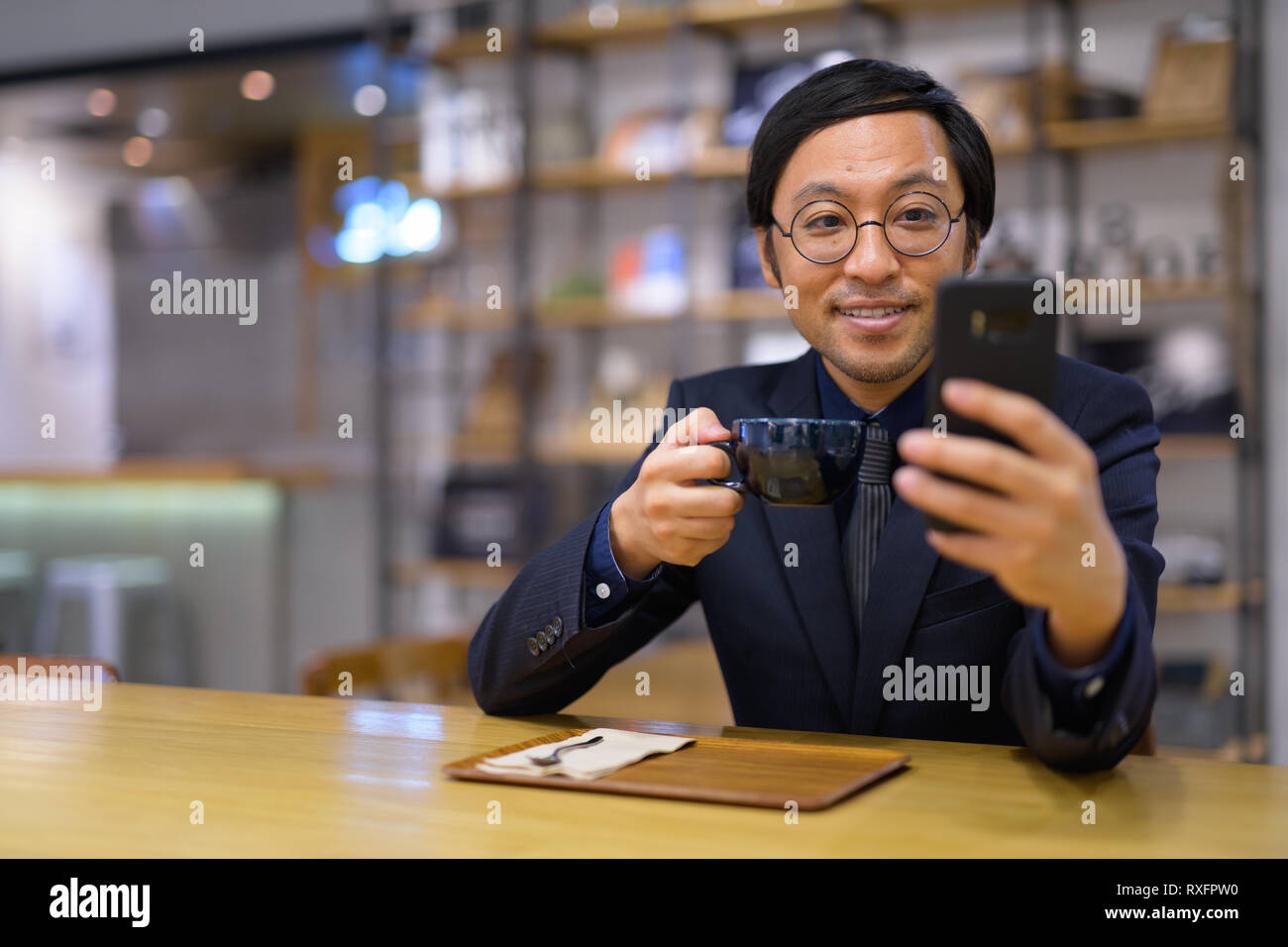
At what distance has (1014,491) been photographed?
2.58 ft

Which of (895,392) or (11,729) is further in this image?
(895,392)

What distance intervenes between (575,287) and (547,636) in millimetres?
3123

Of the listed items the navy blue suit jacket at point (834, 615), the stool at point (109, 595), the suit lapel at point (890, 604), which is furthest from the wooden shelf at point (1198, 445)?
A: the stool at point (109, 595)

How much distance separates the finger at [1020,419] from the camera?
30.3 inches

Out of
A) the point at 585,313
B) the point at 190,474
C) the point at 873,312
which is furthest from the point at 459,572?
the point at 873,312

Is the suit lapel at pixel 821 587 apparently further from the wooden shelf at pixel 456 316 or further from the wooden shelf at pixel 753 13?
the wooden shelf at pixel 456 316

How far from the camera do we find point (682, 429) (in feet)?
3.86

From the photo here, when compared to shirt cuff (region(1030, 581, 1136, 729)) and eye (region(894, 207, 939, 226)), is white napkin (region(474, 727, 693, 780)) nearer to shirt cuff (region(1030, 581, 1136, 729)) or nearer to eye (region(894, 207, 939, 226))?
shirt cuff (region(1030, 581, 1136, 729))

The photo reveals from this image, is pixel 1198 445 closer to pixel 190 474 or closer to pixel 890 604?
pixel 890 604

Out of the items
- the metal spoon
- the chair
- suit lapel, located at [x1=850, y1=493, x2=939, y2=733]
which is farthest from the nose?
A: the chair

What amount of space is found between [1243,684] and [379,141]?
10.9ft

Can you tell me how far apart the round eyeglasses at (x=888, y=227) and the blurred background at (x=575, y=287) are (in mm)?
999
